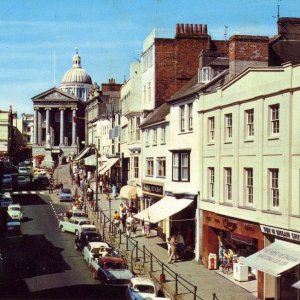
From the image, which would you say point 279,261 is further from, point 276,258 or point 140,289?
point 140,289

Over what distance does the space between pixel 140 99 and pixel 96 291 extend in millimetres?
31960

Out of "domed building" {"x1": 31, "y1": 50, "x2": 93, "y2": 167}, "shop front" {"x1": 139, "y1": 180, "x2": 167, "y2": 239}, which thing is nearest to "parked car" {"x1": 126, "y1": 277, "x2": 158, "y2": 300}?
"shop front" {"x1": 139, "y1": 180, "x2": 167, "y2": 239}

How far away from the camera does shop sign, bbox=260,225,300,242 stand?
24.0 metres

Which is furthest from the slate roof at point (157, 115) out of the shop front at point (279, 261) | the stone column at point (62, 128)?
the stone column at point (62, 128)

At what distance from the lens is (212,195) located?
109ft

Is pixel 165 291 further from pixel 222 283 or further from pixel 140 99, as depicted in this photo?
pixel 140 99

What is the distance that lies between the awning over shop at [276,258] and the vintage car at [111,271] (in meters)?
5.69

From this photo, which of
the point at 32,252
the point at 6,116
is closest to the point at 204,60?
the point at 32,252

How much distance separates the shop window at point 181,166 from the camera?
121ft

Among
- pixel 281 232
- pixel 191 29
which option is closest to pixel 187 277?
pixel 281 232

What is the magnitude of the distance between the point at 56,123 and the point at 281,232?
14313 centimetres

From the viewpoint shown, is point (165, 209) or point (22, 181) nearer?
point (165, 209)

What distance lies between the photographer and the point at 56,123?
16400cm

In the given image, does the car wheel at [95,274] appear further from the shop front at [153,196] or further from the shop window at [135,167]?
the shop window at [135,167]
